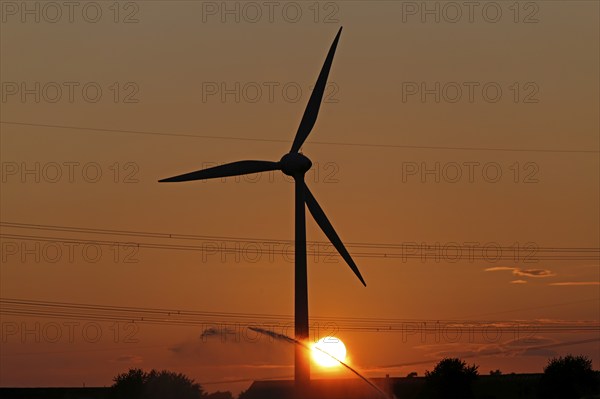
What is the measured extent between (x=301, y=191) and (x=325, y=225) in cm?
695

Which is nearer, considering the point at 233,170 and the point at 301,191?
the point at 301,191

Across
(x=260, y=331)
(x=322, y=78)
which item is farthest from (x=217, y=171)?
(x=260, y=331)

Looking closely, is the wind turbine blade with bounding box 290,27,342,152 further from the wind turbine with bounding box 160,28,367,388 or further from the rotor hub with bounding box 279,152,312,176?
the rotor hub with bounding box 279,152,312,176

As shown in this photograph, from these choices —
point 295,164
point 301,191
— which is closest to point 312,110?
point 295,164

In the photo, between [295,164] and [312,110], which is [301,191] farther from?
[312,110]

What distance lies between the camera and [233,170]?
145m

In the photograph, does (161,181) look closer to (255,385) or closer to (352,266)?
(352,266)

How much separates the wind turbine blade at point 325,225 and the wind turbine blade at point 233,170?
504 cm

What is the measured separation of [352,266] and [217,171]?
18632 millimetres

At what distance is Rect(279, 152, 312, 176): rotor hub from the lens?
141 m

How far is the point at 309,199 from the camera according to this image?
5807 inches

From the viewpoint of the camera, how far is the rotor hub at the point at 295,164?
462 ft

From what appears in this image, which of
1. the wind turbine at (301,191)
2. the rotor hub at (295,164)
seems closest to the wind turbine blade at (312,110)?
the wind turbine at (301,191)

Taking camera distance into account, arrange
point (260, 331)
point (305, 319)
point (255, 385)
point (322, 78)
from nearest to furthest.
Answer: point (260, 331) < point (305, 319) < point (322, 78) < point (255, 385)
